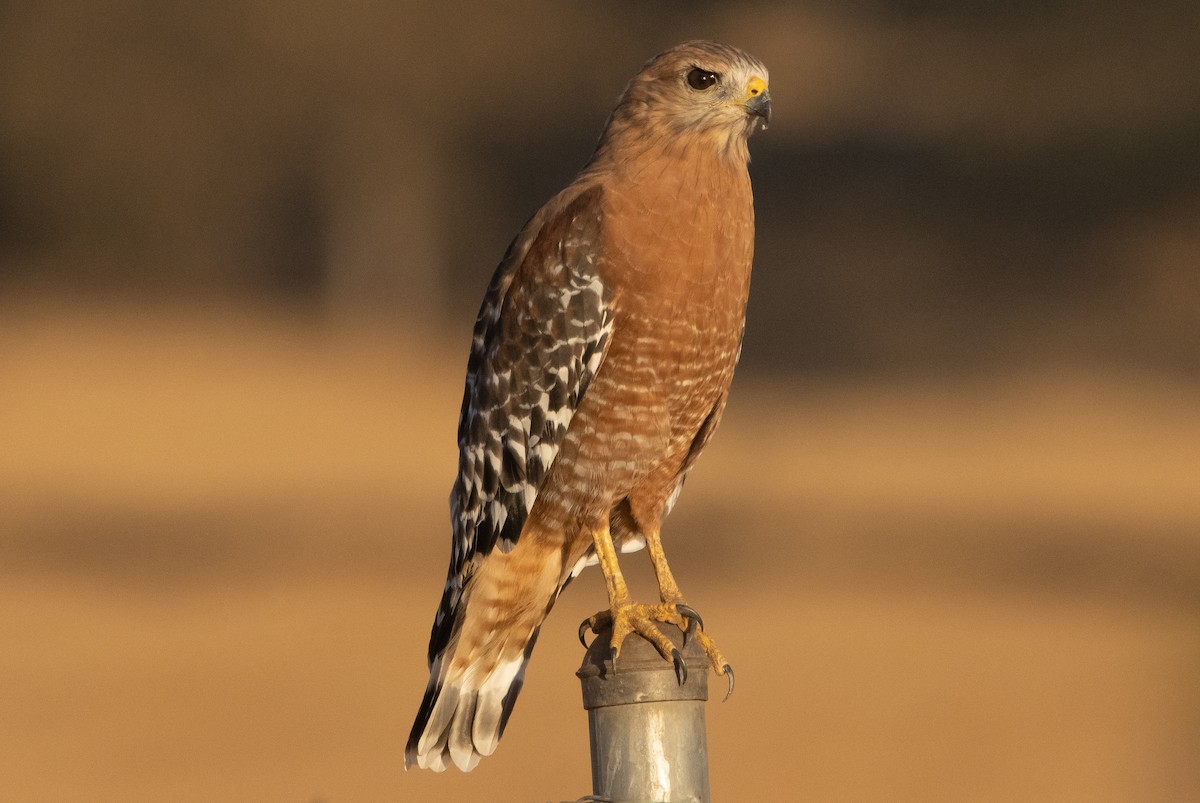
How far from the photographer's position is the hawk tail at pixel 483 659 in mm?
4348

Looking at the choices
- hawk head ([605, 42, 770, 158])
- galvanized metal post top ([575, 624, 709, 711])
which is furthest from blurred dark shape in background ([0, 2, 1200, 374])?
galvanized metal post top ([575, 624, 709, 711])

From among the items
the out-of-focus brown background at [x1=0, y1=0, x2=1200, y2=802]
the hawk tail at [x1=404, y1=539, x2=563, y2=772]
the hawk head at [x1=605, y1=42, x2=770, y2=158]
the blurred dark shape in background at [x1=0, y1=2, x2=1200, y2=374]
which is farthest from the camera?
the blurred dark shape in background at [x1=0, y1=2, x2=1200, y2=374]

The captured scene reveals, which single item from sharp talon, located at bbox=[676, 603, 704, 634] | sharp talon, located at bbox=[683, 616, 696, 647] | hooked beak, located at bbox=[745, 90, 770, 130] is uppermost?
hooked beak, located at bbox=[745, 90, 770, 130]

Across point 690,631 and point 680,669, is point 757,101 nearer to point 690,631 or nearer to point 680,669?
point 690,631

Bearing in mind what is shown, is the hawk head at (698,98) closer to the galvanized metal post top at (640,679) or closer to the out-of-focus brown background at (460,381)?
the galvanized metal post top at (640,679)

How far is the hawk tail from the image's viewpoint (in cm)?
435

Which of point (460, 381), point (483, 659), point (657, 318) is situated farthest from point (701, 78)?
point (460, 381)

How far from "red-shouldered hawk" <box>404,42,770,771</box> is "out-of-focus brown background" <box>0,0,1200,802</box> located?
9.87ft

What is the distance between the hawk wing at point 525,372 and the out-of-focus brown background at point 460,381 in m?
3.11

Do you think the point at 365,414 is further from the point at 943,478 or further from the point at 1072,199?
the point at 1072,199

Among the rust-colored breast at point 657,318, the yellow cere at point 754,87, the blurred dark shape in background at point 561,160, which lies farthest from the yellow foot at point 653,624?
the blurred dark shape in background at point 561,160

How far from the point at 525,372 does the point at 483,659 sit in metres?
0.78

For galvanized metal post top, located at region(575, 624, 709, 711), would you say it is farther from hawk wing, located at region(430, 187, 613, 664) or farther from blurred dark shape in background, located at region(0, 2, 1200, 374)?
blurred dark shape in background, located at region(0, 2, 1200, 374)

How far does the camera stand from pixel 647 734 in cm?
318
